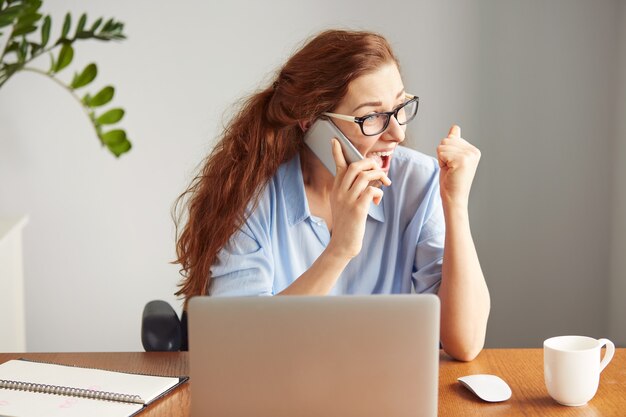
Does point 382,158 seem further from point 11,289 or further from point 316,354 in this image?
point 11,289

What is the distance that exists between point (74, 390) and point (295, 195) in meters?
0.73

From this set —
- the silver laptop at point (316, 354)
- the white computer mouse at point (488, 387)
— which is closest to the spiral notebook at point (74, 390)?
the silver laptop at point (316, 354)

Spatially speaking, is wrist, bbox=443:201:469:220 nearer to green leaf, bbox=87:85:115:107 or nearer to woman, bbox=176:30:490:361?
woman, bbox=176:30:490:361

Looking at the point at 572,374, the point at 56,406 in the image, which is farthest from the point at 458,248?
the point at 56,406

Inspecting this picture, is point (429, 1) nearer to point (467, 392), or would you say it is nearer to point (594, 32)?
point (594, 32)

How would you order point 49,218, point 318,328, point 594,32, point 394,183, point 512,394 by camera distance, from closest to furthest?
point 318,328
point 512,394
point 394,183
point 594,32
point 49,218

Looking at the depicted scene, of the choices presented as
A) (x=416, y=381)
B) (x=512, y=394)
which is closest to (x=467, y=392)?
(x=512, y=394)

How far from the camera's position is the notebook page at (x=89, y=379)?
4.41ft

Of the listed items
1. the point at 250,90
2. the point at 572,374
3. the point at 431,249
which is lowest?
the point at 572,374

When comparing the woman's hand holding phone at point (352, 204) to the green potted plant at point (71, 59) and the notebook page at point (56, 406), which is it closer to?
the notebook page at point (56, 406)

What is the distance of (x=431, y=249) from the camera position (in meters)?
1.86

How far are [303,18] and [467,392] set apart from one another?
77.9 inches

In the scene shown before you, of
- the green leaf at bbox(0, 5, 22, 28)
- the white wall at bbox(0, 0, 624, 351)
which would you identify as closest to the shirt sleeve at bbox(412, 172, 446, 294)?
the white wall at bbox(0, 0, 624, 351)

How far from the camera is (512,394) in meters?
1.33
